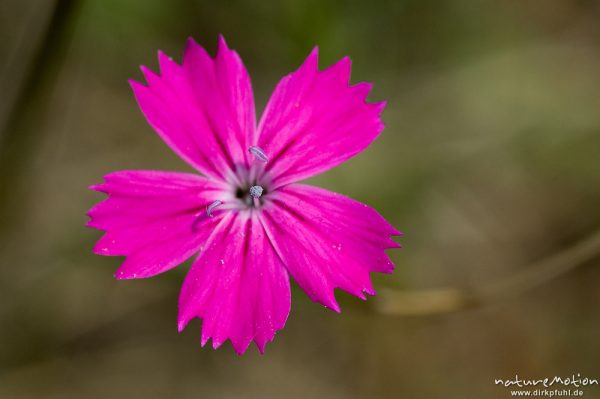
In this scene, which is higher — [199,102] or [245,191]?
[199,102]

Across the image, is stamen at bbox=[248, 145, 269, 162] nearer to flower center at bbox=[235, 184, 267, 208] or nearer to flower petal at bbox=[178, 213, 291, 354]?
flower center at bbox=[235, 184, 267, 208]

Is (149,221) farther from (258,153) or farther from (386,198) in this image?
(386,198)

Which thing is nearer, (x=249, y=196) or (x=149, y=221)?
(x=149, y=221)

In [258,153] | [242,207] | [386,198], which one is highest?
[386,198]

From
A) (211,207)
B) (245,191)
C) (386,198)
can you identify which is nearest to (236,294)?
(211,207)

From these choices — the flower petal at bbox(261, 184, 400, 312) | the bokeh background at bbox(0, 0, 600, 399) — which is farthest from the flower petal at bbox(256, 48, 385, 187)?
the bokeh background at bbox(0, 0, 600, 399)

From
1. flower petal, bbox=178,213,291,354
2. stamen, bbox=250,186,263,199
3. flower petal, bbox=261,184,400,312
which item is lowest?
flower petal, bbox=178,213,291,354
